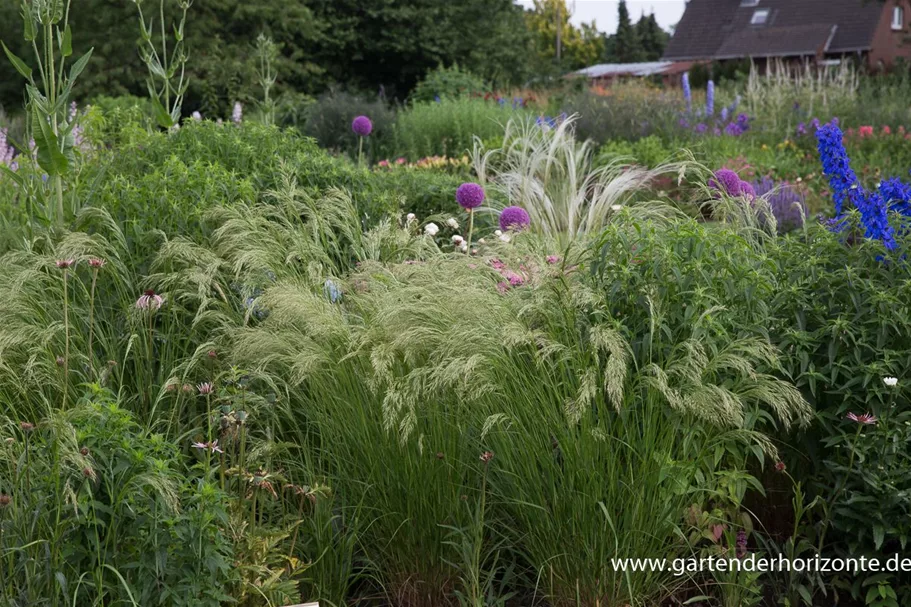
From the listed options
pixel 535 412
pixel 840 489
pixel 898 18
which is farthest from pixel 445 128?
pixel 898 18

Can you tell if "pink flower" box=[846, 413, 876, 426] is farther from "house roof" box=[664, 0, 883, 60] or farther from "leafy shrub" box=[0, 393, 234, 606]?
"house roof" box=[664, 0, 883, 60]

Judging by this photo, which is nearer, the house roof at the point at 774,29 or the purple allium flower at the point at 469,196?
the purple allium flower at the point at 469,196

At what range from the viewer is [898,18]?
135 feet

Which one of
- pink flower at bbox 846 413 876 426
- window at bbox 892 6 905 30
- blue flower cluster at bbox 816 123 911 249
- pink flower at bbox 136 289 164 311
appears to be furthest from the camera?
window at bbox 892 6 905 30

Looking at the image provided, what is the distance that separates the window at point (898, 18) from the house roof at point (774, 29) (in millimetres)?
1581

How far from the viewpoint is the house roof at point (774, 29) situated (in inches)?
1554

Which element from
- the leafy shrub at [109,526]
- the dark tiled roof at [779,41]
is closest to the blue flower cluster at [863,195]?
the leafy shrub at [109,526]

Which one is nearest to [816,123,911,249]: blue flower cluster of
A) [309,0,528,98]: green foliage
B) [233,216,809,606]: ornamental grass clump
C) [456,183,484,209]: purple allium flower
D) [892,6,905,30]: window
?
[233,216,809,606]: ornamental grass clump

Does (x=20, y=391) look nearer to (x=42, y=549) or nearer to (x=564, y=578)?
(x=42, y=549)

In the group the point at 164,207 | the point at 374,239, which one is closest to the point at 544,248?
the point at 374,239

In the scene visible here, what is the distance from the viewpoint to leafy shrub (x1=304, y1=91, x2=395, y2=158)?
1220cm

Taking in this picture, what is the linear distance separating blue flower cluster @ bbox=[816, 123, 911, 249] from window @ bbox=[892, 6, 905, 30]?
41.9 meters

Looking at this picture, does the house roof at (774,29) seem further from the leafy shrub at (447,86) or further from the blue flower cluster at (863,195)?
the blue flower cluster at (863,195)

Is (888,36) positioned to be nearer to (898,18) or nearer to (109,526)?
(898,18)
